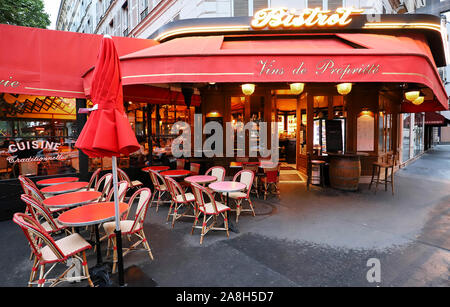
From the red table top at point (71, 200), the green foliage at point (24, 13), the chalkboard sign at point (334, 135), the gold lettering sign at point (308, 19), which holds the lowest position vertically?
the red table top at point (71, 200)

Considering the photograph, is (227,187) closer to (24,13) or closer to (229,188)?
(229,188)

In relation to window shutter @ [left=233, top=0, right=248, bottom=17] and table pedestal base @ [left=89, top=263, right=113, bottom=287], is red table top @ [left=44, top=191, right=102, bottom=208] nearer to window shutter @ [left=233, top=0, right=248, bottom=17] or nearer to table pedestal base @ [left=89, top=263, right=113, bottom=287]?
table pedestal base @ [left=89, top=263, right=113, bottom=287]

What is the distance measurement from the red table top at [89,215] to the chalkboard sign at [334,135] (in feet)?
24.5

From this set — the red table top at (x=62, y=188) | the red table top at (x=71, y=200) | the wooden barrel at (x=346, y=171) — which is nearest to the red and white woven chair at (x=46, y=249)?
the red table top at (x=71, y=200)

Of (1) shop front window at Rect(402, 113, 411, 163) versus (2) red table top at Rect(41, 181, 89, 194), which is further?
(1) shop front window at Rect(402, 113, 411, 163)

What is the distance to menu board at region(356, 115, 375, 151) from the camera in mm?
8406

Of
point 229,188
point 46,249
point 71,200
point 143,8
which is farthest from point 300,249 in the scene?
point 143,8

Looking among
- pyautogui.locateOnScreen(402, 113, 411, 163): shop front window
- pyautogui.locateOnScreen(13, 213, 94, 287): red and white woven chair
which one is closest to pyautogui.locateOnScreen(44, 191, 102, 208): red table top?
pyautogui.locateOnScreen(13, 213, 94, 287): red and white woven chair

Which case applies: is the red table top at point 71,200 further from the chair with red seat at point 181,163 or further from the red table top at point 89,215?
the chair with red seat at point 181,163

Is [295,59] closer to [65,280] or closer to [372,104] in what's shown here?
[65,280]

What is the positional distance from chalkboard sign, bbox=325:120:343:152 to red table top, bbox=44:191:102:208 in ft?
25.1

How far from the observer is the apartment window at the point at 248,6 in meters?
7.54

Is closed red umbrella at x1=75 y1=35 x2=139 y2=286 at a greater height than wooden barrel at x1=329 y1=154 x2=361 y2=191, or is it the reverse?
closed red umbrella at x1=75 y1=35 x2=139 y2=286

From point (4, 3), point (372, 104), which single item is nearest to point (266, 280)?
point (372, 104)
